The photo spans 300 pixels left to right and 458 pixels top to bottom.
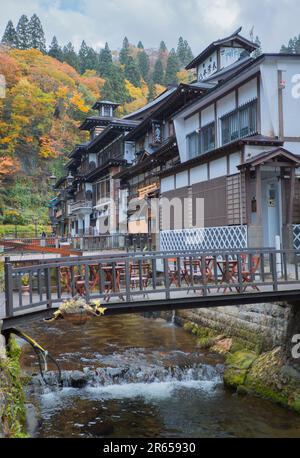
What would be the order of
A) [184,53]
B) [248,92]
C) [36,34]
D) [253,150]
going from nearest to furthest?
[253,150] < [248,92] < [36,34] < [184,53]

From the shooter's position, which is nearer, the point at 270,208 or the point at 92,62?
the point at 270,208

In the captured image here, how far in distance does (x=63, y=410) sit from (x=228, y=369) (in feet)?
18.6

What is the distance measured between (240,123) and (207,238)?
5730 millimetres

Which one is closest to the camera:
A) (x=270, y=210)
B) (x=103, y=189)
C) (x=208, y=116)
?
(x=270, y=210)

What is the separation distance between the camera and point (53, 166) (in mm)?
67562

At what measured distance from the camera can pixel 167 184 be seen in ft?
83.7

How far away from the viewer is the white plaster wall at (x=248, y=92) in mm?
18592

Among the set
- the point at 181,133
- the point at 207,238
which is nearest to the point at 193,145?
the point at 181,133

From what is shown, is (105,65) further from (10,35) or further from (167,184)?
(167,184)

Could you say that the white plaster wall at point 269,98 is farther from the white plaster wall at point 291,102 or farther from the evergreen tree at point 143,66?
the evergreen tree at point 143,66

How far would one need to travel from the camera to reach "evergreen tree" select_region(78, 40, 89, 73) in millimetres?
88975

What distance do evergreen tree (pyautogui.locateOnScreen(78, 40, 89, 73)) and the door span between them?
7820cm

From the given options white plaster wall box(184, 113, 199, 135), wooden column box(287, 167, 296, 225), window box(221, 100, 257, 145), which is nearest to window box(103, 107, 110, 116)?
white plaster wall box(184, 113, 199, 135)
